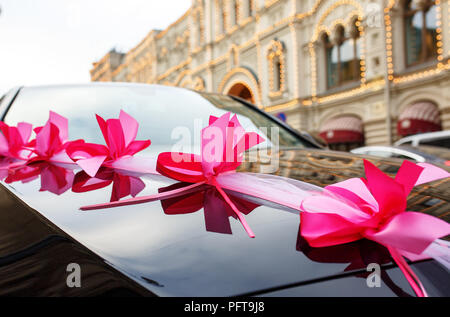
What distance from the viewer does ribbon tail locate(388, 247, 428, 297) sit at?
0.41m

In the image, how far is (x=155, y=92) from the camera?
5.64ft

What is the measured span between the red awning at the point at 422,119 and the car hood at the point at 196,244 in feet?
36.9

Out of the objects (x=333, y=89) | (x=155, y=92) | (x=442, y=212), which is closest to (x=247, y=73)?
(x=333, y=89)

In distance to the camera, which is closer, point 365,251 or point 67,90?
point 365,251

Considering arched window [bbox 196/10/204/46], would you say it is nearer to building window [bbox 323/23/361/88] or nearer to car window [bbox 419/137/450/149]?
building window [bbox 323/23/361/88]

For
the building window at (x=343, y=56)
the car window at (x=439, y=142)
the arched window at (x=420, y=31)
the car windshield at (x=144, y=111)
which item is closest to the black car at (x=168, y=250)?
the car windshield at (x=144, y=111)

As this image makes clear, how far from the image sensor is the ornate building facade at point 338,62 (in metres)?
10.6

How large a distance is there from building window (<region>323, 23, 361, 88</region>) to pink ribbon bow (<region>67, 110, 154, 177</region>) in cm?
1287

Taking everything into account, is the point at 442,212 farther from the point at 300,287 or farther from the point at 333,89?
the point at 333,89

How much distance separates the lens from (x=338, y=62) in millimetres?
13320

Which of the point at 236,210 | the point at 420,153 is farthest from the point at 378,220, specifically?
the point at 420,153

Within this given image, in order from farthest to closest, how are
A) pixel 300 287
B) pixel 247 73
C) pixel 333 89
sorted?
pixel 247 73
pixel 333 89
pixel 300 287

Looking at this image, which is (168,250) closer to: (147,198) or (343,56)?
(147,198)

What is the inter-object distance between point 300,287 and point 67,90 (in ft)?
4.93
